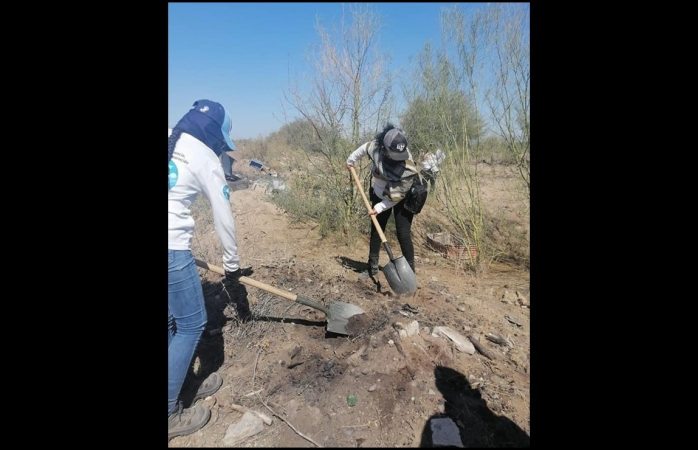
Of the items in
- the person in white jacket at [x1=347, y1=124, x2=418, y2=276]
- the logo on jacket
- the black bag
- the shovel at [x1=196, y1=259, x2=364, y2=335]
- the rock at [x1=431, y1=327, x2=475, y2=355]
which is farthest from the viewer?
the black bag

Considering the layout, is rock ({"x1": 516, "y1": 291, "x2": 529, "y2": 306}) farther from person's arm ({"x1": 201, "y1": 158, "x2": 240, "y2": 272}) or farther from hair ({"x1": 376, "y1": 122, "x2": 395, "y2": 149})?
person's arm ({"x1": 201, "y1": 158, "x2": 240, "y2": 272})

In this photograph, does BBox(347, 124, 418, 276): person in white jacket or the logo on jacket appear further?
BBox(347, 124, 418, 276): person in white jacket

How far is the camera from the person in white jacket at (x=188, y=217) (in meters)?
1.84

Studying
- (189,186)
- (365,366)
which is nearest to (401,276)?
(365,366)

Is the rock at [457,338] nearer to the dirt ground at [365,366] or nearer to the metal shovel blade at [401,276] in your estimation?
the dirt ground at [365,366]

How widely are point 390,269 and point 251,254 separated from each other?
236 cm

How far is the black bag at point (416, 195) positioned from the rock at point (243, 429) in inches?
93.0

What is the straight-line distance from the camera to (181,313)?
193 cm

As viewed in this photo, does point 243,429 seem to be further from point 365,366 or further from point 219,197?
point 219,197

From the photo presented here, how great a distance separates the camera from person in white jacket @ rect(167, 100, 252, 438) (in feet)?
6.04

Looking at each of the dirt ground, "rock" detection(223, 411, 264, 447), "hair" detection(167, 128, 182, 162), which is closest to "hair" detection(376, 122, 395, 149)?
the dirt ground

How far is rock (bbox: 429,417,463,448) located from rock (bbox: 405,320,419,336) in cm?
75

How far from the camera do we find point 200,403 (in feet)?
7.17

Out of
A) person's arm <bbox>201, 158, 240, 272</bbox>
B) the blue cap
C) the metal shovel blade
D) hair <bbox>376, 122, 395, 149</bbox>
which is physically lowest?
the metal shovel blade
